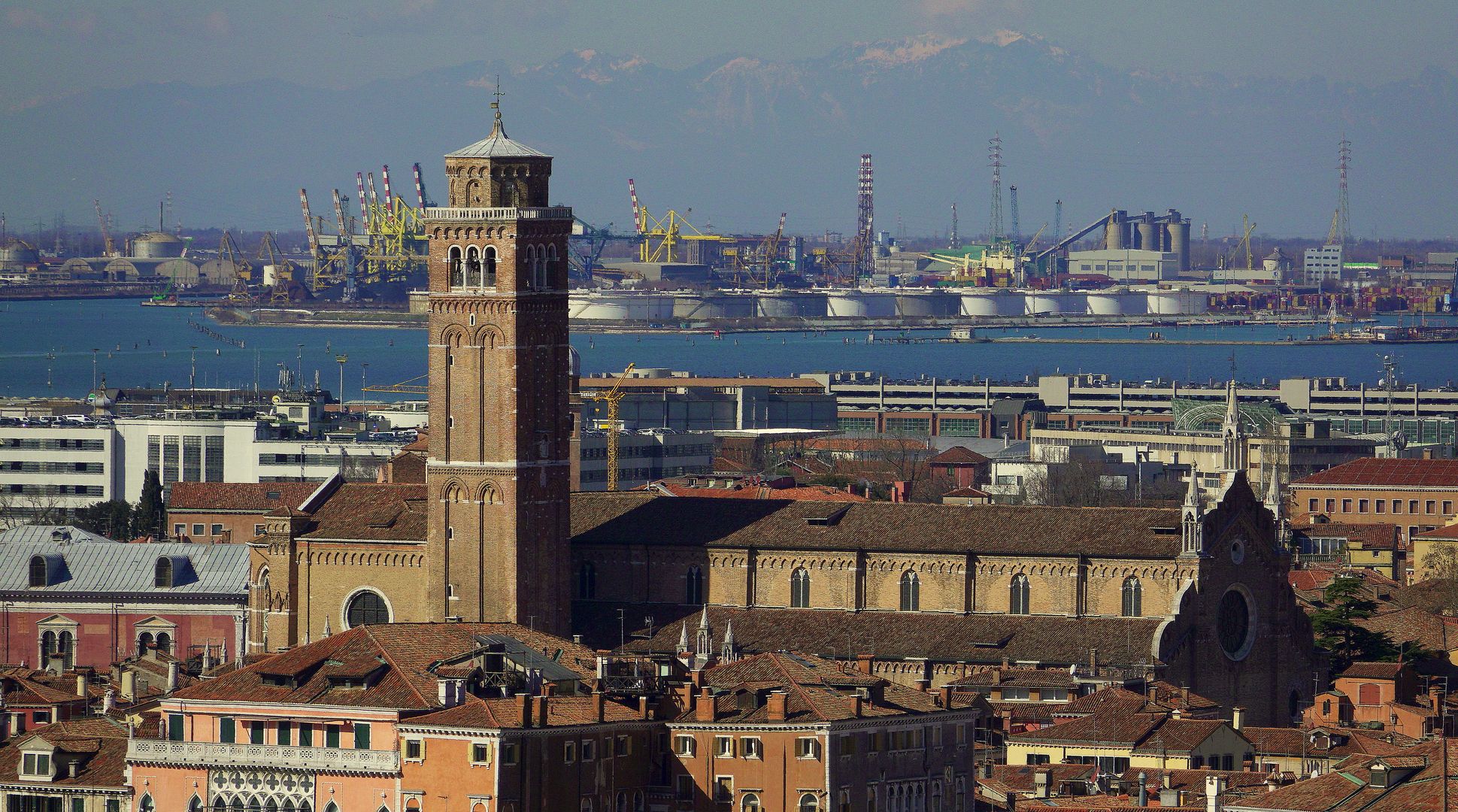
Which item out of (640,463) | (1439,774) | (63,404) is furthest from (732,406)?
(1439,774)

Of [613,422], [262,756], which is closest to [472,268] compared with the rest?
[262,756]

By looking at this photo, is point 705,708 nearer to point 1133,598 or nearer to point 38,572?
point 1133,598

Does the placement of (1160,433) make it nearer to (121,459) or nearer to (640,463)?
(640,463)

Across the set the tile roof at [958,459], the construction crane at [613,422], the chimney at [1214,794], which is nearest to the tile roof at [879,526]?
the chimney at [1214,794]

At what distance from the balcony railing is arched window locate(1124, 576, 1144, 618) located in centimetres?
1117

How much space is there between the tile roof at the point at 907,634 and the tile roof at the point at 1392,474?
51.8m

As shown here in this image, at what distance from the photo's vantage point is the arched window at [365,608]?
6212 cm

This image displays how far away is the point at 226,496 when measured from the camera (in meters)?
Result: 87.7

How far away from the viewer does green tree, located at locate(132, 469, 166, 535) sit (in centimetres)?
9219

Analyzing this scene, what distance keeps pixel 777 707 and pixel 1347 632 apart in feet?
87.3

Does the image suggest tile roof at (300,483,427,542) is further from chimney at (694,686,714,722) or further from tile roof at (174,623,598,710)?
chimney at (694,686,714,722)

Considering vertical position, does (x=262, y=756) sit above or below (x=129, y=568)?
above

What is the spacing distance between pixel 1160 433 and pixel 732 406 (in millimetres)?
19607

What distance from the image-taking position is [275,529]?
63.2 meters
